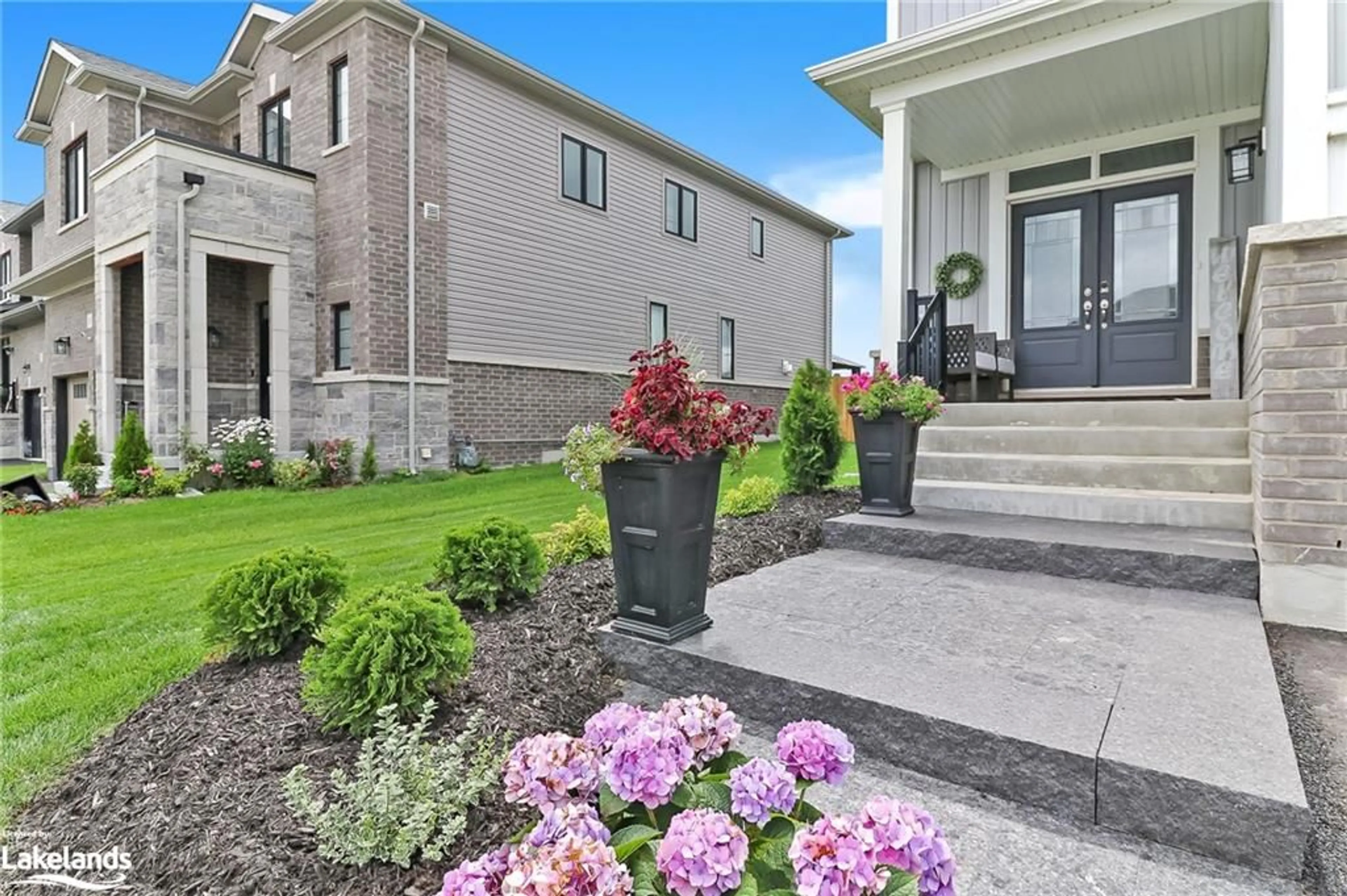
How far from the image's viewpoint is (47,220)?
14.5 metres

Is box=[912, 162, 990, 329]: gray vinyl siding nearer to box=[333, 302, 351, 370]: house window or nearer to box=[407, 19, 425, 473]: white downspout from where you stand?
box=[407, 19, 425, 473]: white downspout

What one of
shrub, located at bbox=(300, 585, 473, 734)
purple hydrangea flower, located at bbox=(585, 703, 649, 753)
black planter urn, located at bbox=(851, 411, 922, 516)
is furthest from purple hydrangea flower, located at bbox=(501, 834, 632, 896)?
black planter urn, located at bbox=(851, 411, 922, 516)

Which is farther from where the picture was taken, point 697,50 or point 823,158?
point 823,158

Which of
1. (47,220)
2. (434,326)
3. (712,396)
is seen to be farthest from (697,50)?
(47,220)

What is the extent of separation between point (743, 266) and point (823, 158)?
344cm

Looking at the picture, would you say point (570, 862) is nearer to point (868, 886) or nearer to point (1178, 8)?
point (868, 886)

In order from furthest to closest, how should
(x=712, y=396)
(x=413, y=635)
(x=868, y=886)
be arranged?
1. (x=712, y=396)
2. (x=413, y=635)
3. (x=868, y=886)

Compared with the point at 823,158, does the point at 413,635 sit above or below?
below

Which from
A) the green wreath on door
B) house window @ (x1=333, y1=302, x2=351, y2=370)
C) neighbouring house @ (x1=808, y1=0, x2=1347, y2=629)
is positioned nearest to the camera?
neighbouring house @ (x1=808, y1=0, x2=1347, y2=629)

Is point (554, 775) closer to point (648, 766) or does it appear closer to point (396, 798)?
point (648, 766)

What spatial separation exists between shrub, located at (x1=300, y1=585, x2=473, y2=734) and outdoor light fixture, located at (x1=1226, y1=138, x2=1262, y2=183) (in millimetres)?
7022

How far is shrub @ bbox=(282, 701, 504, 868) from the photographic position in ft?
5.13

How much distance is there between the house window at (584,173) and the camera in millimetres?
12188

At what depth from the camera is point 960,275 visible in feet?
23.4
